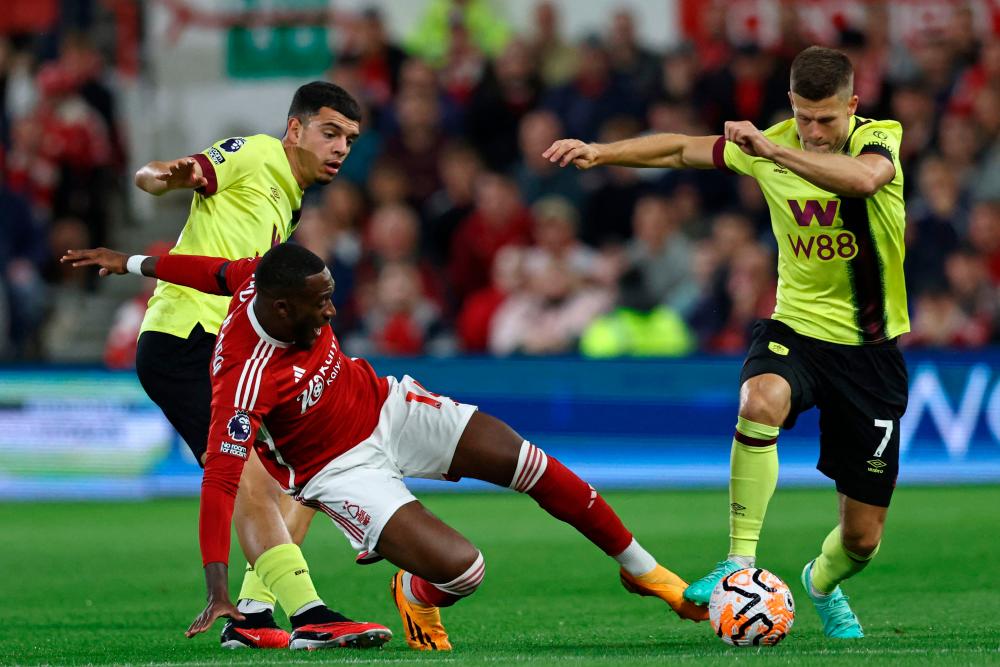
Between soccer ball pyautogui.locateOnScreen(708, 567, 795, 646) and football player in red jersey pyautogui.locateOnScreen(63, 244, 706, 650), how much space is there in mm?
298

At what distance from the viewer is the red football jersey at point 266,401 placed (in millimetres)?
5840

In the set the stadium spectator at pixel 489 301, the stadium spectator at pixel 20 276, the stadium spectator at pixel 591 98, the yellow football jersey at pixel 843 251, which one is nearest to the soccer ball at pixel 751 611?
the yellow football jersey at pixel 843 251

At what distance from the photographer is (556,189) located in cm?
1593

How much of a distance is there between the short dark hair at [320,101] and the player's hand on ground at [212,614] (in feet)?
8.13

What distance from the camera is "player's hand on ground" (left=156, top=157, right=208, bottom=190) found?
263 inches

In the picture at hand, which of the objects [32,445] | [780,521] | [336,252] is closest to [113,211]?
[336,252]

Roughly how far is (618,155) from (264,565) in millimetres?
2173

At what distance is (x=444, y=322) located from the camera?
601 inches

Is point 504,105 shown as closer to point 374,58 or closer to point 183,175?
point 374,58

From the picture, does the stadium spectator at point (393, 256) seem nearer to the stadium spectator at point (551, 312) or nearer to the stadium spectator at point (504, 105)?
the stadium spectator at point (551, 312)

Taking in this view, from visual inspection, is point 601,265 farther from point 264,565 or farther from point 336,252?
point 264,565

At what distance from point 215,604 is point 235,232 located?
6.82 ft

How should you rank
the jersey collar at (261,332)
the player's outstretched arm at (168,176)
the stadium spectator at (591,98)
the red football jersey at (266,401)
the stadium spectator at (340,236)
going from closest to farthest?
the red football jersey at (266,401) → the jersey collar at (261,332) → the player's outstretched arm at (168,176) → the stadium spectator at (340,236) → the stadium spectator at (591,98)

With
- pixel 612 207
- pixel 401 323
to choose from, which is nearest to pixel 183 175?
pixel 401 323
